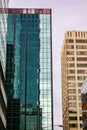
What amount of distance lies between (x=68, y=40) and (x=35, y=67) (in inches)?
1807

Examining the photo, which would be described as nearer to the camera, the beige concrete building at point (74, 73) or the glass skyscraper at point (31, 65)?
the glass skyscraper at point (31, 65)

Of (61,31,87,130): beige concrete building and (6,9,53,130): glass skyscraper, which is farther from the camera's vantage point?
(61,31,87,130): beige concrete building

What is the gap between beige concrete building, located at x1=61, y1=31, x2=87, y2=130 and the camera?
573 ft

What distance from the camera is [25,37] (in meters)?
152

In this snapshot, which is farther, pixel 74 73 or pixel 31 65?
pixel 74 73

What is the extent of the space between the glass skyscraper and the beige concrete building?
33.6 meters

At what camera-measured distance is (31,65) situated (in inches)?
5817

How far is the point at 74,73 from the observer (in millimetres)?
182750

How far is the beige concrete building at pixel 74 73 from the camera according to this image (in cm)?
17475

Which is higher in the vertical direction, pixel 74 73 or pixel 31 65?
pixel 31 65

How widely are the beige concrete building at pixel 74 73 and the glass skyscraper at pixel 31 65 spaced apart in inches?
1323

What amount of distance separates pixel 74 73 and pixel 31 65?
4019 cm

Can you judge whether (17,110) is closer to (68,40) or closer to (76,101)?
(76,101)

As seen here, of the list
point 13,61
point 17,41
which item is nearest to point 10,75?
point 13,61
